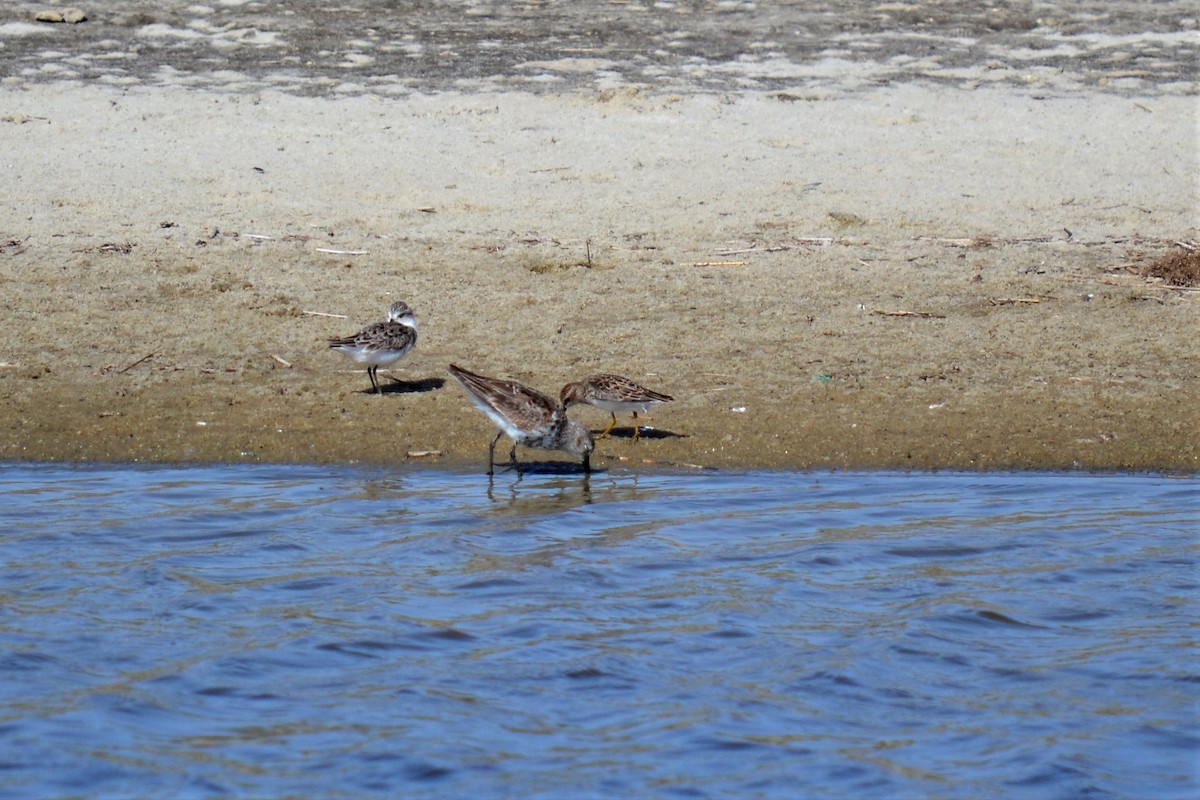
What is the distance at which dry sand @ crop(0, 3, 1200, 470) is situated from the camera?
1045cm

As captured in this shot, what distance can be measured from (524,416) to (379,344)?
1316mm

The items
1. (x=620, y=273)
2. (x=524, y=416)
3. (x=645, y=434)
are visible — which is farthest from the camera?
(x=620, y=273)

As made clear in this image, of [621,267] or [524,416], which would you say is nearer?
[524,416]

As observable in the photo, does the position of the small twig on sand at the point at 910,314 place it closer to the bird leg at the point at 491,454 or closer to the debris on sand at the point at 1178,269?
the debris on sand at the point at 1178,269

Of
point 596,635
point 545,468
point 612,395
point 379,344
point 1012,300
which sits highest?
point 1012,300

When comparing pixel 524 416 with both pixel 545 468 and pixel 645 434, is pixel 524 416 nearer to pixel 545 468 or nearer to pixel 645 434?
pixel 645 434

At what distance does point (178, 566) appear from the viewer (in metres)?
8.52

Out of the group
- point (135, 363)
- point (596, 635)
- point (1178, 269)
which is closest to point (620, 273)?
point (135, 363)

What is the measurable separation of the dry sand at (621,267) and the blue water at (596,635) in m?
0.68

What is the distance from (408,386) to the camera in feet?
36.8

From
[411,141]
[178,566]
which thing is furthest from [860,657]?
[411,141]

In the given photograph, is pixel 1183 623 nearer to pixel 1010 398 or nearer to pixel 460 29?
pixel 1010 398

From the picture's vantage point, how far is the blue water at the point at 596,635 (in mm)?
6371

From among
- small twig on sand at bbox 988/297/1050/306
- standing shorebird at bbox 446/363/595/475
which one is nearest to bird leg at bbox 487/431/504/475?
standing shorebird at bbox 446/363/595/475
